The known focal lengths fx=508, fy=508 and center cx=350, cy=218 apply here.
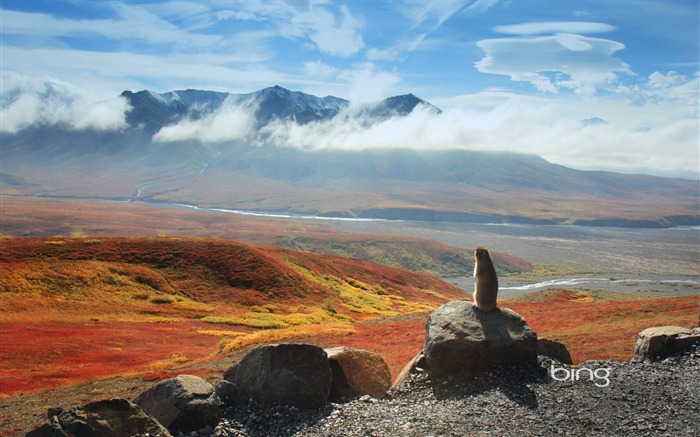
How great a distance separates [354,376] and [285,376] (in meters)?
2.50

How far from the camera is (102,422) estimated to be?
1166 centimetres

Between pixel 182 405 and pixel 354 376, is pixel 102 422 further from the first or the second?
pixel 354 376

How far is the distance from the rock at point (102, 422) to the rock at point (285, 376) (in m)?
2.98

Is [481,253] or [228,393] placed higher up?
[481,253]

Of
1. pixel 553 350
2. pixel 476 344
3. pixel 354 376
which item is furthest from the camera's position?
pixel 553 350

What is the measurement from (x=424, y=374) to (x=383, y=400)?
1655 millimetres

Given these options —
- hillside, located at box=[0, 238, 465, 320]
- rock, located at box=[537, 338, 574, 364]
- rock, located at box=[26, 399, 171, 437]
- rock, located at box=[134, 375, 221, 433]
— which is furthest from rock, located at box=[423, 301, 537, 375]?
hillside, located at box=[0, 238, 465, 320]

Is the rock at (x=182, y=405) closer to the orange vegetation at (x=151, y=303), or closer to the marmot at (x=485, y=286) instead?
the marmot at (x=485, y=286)

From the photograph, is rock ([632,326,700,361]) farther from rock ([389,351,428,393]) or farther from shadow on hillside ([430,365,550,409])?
rock ([389,351,428,393])

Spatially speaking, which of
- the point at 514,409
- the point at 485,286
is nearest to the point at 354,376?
the point at 514,409

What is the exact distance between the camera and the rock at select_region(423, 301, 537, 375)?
15719 millimetres

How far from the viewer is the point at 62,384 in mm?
25250

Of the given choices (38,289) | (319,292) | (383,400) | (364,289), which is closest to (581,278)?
(364,289)

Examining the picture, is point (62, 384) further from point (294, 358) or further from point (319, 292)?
point (319, 292)
